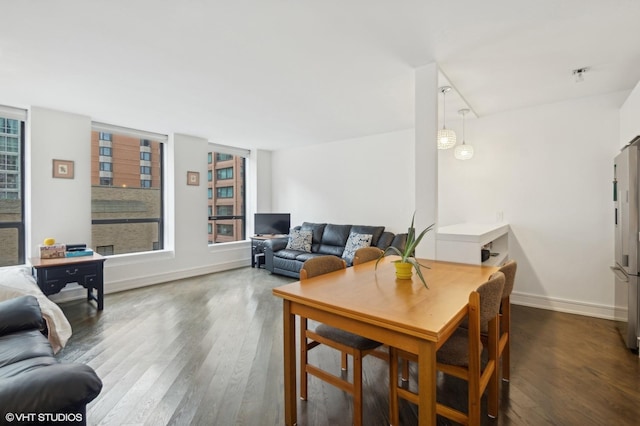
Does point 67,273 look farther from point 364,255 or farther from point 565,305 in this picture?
point 565,305

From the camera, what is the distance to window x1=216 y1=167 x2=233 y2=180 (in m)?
6.39

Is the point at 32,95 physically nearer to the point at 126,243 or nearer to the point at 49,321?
the point at 126,243

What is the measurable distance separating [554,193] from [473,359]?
3206 millimetres

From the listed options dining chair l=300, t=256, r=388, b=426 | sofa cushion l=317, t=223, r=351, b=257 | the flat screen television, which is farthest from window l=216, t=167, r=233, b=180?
dining chair l=300, t=256, r=388, b=426

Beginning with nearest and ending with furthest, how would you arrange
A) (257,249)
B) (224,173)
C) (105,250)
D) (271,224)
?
(105,250) → (257,249) → (271,224) → (224,173)

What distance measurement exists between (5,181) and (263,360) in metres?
4.18

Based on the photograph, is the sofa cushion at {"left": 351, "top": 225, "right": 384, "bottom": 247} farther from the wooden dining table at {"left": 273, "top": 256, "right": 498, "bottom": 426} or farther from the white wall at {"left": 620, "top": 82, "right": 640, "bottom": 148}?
the white wall at {"left": 620, "top": 82, "right": 640, "bottom": 148}

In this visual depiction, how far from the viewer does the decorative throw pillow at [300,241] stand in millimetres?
5508

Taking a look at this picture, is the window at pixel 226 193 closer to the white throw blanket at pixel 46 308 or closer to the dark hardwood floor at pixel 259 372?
the dark hardwood floor at pixel 259 372

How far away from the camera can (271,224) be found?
622 cm

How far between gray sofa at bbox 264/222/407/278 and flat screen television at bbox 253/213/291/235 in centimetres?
41

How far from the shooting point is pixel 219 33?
87.7 inches

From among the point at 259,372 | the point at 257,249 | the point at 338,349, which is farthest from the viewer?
the point at 257,249

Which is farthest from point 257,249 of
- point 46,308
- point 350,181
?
point 46,308
